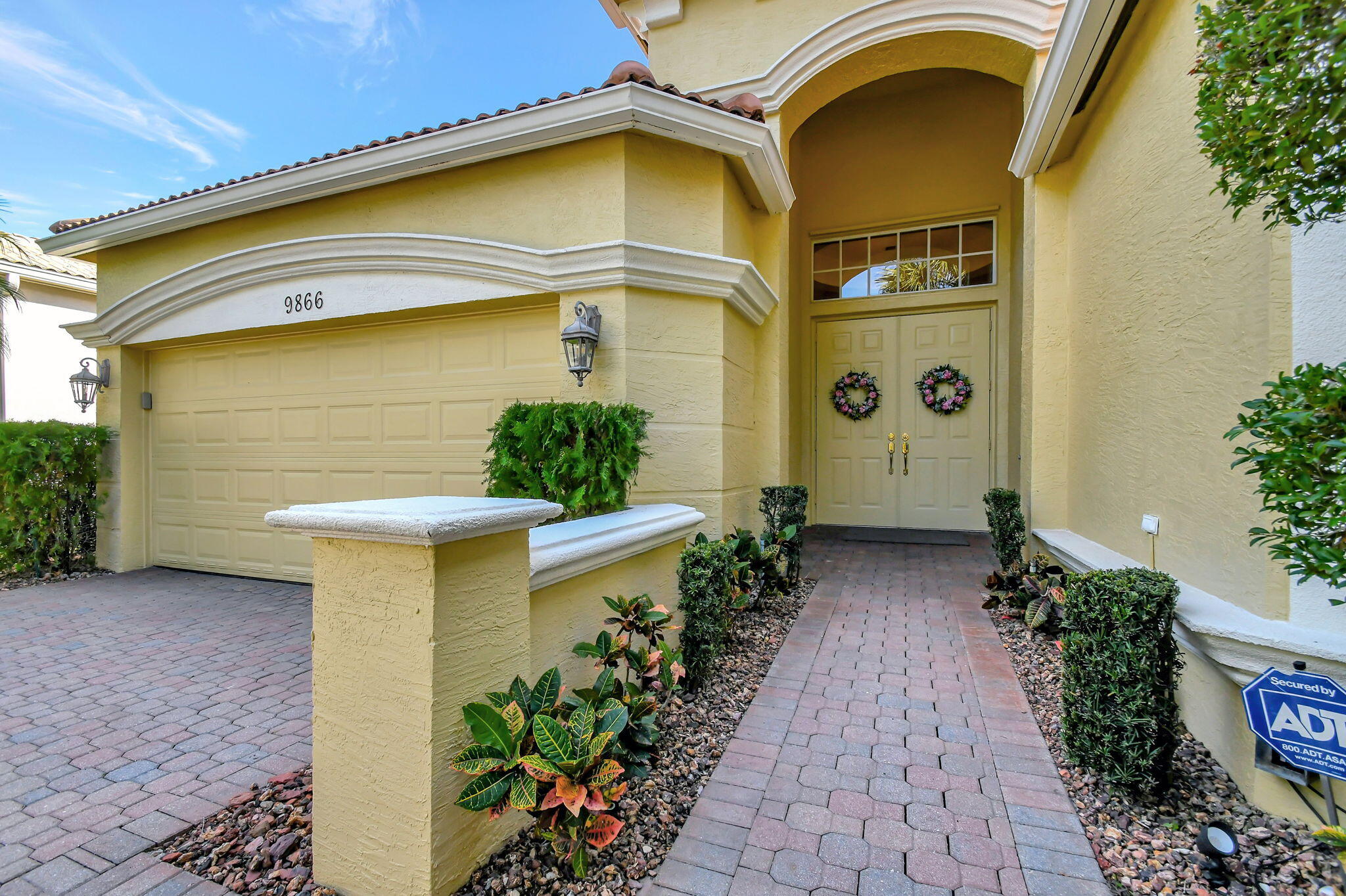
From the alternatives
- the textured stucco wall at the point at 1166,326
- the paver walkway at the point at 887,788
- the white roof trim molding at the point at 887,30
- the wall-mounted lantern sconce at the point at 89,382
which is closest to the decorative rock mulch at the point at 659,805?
the paver walkway at the point at 887,788

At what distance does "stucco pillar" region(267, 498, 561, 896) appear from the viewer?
5.27ft

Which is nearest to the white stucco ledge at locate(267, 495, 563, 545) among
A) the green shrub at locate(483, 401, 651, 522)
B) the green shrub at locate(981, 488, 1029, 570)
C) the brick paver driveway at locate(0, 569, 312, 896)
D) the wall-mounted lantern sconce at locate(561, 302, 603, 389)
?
the brick paver driveway at locate(0, 569, 312, 896)

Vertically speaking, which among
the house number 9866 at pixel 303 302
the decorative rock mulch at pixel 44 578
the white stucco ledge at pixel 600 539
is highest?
the house number 9866 at pixel 303 302

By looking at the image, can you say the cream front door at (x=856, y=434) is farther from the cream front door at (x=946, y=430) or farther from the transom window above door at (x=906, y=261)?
the transom window above door at (x=906, y=261)

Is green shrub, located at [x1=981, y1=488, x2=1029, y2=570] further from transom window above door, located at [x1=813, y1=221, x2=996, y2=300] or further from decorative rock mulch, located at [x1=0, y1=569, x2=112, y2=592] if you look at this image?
decorative rock mulch, located at [x1=0, y1=569, x2=112, y2=592]

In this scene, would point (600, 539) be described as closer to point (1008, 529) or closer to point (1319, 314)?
point (1319, 314)

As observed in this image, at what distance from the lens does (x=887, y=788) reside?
2215 millimetres

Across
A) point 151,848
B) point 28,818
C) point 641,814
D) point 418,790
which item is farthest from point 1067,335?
point 28,818

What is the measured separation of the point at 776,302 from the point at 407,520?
15.3 feet

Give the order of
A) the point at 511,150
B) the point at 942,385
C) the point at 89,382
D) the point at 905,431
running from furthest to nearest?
the point at 905,431 → the point at 942,385 → the point at 89,382 → the point at 511,150

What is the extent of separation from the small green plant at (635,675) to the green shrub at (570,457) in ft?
3.04

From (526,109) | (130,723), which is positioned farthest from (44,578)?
(526,109)

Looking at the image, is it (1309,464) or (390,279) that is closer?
(1309,464)

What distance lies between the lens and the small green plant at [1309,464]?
4.13 feet
